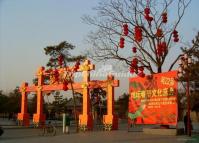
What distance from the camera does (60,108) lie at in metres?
47.0

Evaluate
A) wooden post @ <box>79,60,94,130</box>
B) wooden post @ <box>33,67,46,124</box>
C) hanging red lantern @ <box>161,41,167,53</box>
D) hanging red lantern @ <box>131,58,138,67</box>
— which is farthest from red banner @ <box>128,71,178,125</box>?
wooden post @ <box>33,67,46,124</box>

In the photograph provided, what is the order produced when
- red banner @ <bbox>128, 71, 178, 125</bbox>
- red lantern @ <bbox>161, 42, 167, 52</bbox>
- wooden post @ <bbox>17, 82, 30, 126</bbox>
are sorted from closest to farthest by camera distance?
red banner @ <bbox>128, 71, 178, 125</bbox>
red lantern @ <bbox>161, 42, 167, 52</bbox>
wooden post @ <bbox>17, 82, 30, 126</bbox>

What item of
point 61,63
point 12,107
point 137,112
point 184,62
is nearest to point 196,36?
point 184,62

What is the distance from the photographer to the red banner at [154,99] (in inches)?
773

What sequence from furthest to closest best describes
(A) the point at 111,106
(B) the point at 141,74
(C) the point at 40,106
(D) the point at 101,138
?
1. (C) the point at 40,106
2. (A) the point at 111,106
3. (B) the point at 141,74
4. (D) the point at 101,138

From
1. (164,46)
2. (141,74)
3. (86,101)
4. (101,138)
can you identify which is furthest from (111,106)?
(101,138)

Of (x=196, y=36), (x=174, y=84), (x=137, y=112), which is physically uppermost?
(x=196, y=36)

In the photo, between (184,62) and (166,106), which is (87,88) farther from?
(184,62)

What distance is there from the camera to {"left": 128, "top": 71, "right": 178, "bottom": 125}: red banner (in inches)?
773

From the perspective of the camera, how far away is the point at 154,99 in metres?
20.5

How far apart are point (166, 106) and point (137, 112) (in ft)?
6.72

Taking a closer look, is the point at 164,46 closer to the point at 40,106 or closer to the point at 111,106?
the point at 111,106

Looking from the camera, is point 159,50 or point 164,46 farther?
point 164,46

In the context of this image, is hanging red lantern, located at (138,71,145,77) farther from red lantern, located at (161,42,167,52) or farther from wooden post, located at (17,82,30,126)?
wooden post, located at (17,82,30,126)
